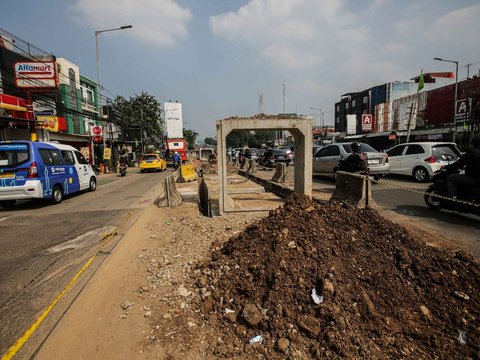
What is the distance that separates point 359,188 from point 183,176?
1065cm

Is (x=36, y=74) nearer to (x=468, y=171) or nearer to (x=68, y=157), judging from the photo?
(x=68, y=157)

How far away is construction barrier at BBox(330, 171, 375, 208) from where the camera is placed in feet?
22.4

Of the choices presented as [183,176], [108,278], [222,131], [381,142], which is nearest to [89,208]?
[222,131]

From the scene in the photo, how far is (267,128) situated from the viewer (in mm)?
7355

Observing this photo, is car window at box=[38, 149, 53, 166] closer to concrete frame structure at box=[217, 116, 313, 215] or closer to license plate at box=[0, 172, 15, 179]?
license plate at box=[0, 172, 15, 179]

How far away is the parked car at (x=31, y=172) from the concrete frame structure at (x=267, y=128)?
18.7 feet

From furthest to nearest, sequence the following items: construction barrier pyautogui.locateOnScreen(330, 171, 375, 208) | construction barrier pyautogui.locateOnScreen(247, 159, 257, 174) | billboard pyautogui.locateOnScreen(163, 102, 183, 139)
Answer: billboard pyautogui.locateOnScreen(163, 102, 183, 139) → construction barrier pyautogui.locateOnScreen(247, 159, 257, 174) → construction barrier pyautogui.locateOnScreen(330, 171, 375, 208)

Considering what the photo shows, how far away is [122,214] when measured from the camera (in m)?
7.96

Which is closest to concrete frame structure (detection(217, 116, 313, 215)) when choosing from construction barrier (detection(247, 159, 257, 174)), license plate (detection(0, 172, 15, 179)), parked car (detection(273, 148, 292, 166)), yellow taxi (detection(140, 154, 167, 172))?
license plate (detection(0, 172, 15, 179))

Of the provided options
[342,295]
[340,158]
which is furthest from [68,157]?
[342,295]

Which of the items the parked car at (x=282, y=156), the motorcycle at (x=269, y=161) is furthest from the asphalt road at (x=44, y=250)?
the parked car at (x=282, y=156)

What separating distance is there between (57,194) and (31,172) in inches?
53.0

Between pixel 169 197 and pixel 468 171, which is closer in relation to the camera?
pixel 468 171

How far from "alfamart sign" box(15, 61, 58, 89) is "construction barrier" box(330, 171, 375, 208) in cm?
2042
